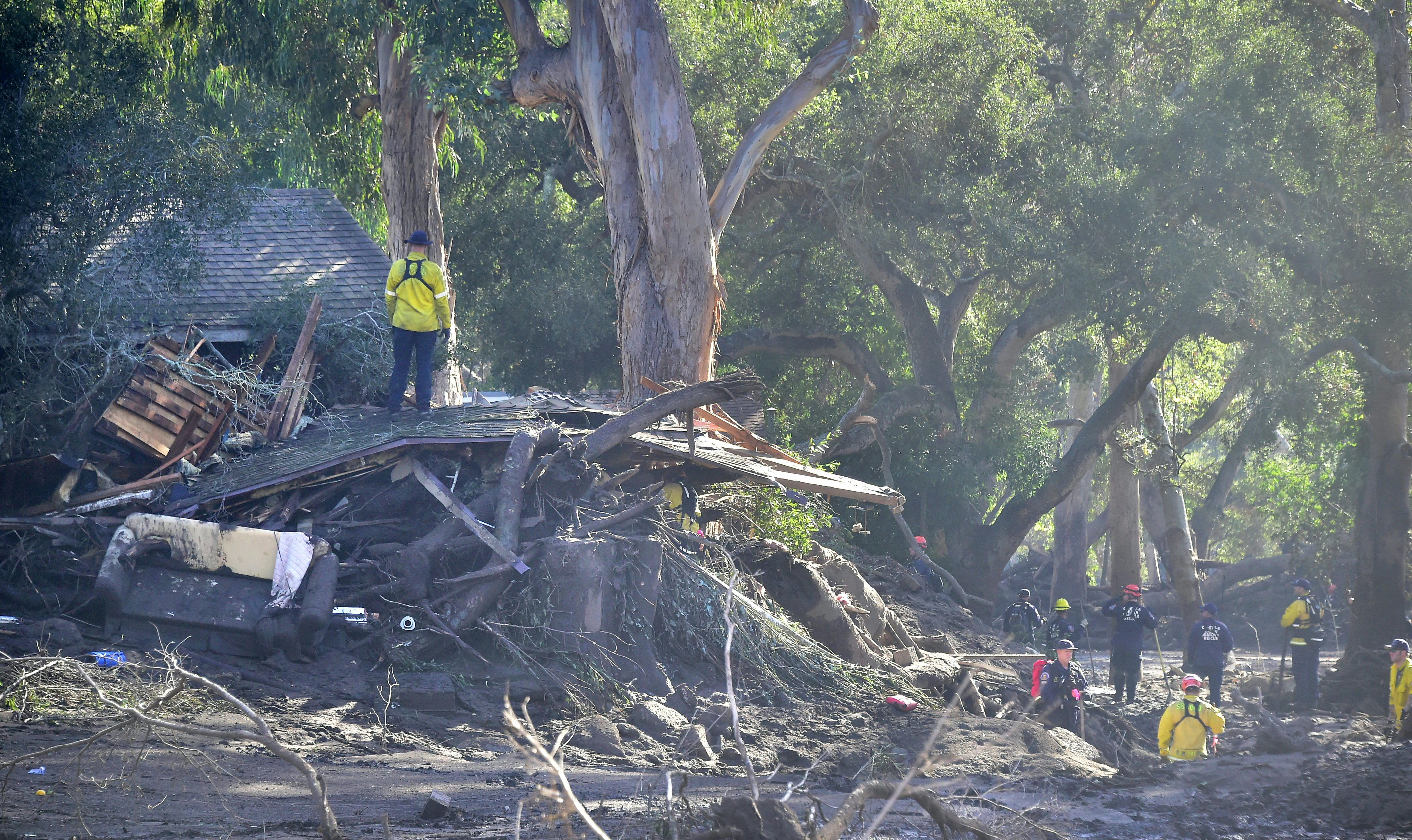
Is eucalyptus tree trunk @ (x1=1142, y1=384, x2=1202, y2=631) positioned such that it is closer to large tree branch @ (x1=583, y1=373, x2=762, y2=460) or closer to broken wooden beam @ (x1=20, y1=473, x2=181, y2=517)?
large tree branch @ (x1=583, y1=373, x2=762, y2=460)

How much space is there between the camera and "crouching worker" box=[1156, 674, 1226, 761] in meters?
11.2

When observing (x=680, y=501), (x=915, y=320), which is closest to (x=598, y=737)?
(x=680, y=501)

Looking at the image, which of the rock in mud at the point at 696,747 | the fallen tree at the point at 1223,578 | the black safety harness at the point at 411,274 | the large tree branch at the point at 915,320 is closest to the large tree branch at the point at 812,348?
the large tree branch at the point at 915,320

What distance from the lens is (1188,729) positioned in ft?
36.8

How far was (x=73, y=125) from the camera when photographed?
467 inches

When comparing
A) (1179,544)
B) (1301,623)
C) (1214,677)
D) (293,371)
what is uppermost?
(293,371)

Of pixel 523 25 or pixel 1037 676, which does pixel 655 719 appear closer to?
pixel 1037 676

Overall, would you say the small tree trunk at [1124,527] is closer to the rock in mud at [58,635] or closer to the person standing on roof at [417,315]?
the person standing on roof at [417,315]

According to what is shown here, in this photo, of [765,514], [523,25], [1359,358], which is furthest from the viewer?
[1359,358]

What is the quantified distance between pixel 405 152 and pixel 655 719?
12041 millimetres

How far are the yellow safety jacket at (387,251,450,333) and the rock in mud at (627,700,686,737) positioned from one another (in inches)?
183

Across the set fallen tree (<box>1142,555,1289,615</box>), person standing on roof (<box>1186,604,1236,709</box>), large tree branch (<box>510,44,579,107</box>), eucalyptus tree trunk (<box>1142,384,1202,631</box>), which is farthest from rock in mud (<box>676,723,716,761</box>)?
fallen tree (<box>1142,555,1289,615</box>)

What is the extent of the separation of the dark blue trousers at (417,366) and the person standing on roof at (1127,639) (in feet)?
29.2

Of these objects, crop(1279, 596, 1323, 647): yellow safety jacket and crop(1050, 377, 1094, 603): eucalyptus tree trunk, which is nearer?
crop(1279, 596, 1323, 647): yellow safety jacket
